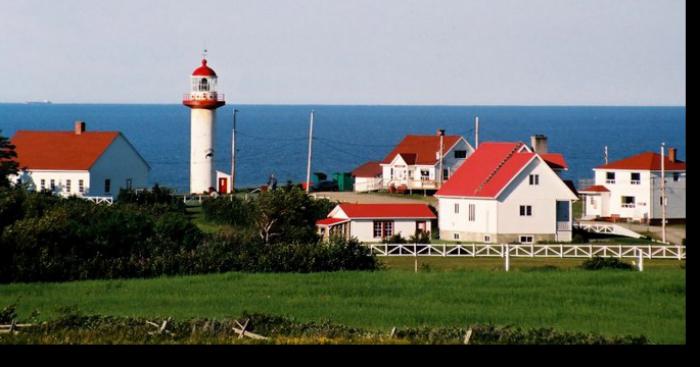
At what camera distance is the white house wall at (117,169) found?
56.1m

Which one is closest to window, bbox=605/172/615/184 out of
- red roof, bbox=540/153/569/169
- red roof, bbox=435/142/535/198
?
red roof, bbox=540/153/569/169

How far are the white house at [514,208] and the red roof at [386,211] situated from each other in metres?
1.22

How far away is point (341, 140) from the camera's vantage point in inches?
5659

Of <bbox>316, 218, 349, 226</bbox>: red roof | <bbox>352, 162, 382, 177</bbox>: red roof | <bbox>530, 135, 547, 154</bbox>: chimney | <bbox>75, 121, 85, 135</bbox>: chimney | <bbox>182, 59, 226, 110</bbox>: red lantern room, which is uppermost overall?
<bbox>182, 59, 226, 110</bbox>: red lantern room

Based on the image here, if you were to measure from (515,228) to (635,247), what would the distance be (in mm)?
6881

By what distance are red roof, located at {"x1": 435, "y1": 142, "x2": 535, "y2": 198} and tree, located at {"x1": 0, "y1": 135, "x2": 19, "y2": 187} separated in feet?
52.4

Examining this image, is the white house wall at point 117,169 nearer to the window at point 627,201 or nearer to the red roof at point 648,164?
the red roof at point 648,164

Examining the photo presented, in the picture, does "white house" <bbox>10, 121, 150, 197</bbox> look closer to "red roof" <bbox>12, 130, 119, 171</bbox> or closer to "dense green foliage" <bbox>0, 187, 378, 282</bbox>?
"red roof" <bbox>12, 130, 119, 171</bbox>

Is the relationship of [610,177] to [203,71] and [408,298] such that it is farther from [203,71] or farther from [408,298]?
[408,298]

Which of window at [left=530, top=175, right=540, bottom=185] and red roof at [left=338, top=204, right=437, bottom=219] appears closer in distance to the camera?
red roof at [left=338, top=204, right=437, bottom=219]

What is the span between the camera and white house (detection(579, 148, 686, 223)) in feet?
175
